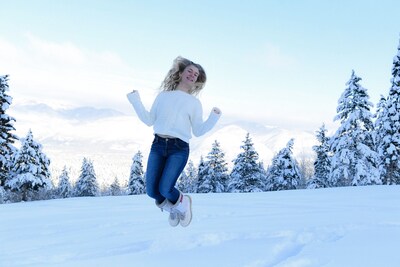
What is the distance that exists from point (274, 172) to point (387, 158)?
12104mm

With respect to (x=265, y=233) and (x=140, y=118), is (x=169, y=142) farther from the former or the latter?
(x=265, y=233)

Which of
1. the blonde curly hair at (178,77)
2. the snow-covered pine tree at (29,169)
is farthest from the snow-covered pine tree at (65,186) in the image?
the blonde curly hair at (178,77)

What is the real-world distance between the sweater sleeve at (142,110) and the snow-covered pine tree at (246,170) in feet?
108

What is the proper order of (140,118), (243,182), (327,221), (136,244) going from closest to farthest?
(136,244) < (327,221) < (140,118) < (243,182)

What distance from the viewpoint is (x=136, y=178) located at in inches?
1729

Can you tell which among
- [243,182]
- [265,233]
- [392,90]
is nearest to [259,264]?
[265,233]

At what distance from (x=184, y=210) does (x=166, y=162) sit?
2.31 ft

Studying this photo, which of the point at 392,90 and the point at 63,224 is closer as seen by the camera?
the point at 63,224

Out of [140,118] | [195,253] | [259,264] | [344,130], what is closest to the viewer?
[259,264]

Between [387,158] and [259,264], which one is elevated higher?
[387,158]

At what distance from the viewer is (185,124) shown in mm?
4781

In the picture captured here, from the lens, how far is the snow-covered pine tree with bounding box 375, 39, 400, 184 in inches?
1086

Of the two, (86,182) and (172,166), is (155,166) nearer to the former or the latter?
(172,166)

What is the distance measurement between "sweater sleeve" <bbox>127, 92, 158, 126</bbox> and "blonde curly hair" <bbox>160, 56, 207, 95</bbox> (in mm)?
333
